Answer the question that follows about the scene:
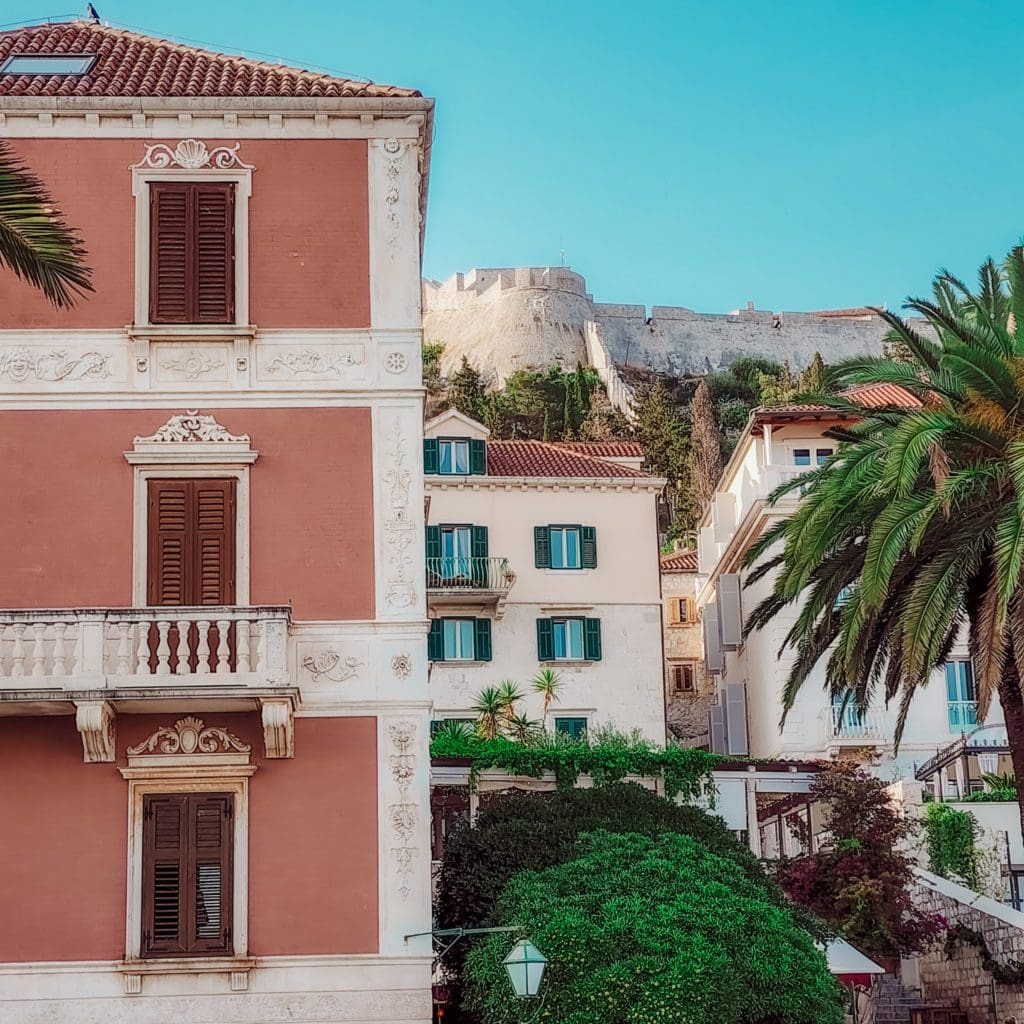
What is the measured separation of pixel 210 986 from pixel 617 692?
81.5ft

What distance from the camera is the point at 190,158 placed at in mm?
22406

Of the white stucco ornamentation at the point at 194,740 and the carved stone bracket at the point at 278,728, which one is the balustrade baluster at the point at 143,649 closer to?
the white stucco ornamentation at the point at 194,740

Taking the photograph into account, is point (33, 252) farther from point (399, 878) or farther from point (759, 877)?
point (759, 877)

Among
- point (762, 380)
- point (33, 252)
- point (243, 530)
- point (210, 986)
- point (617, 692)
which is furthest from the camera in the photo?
point (762, 380)

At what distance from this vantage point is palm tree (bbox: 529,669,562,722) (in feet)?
141

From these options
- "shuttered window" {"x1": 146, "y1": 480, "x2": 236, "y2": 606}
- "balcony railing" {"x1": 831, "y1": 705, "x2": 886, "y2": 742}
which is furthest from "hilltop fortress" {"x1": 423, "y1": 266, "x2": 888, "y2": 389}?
"shuttered window" {"x1": 146, "y1": 480, "x2": 236, "y2": 606}

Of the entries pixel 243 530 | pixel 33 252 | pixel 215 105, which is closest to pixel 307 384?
pixel 243 530

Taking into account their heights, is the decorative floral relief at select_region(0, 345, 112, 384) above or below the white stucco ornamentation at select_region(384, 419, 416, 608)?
above

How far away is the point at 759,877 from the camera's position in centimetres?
2248

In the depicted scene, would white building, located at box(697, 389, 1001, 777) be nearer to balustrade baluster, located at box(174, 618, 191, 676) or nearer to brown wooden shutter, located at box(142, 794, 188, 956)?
brown wooden shutter, located at box(142, 794, 188, 956)

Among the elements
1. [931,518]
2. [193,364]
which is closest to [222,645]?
[193,364]

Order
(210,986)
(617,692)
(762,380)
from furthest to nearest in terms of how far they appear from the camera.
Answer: (762,380)
(617,692)
(210,986)

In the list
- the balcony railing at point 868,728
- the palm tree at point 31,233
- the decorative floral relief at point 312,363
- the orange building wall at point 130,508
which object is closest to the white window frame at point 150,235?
the decorative floral relief at point 312,363

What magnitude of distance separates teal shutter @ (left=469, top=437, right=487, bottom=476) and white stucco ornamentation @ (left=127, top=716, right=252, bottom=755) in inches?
983
